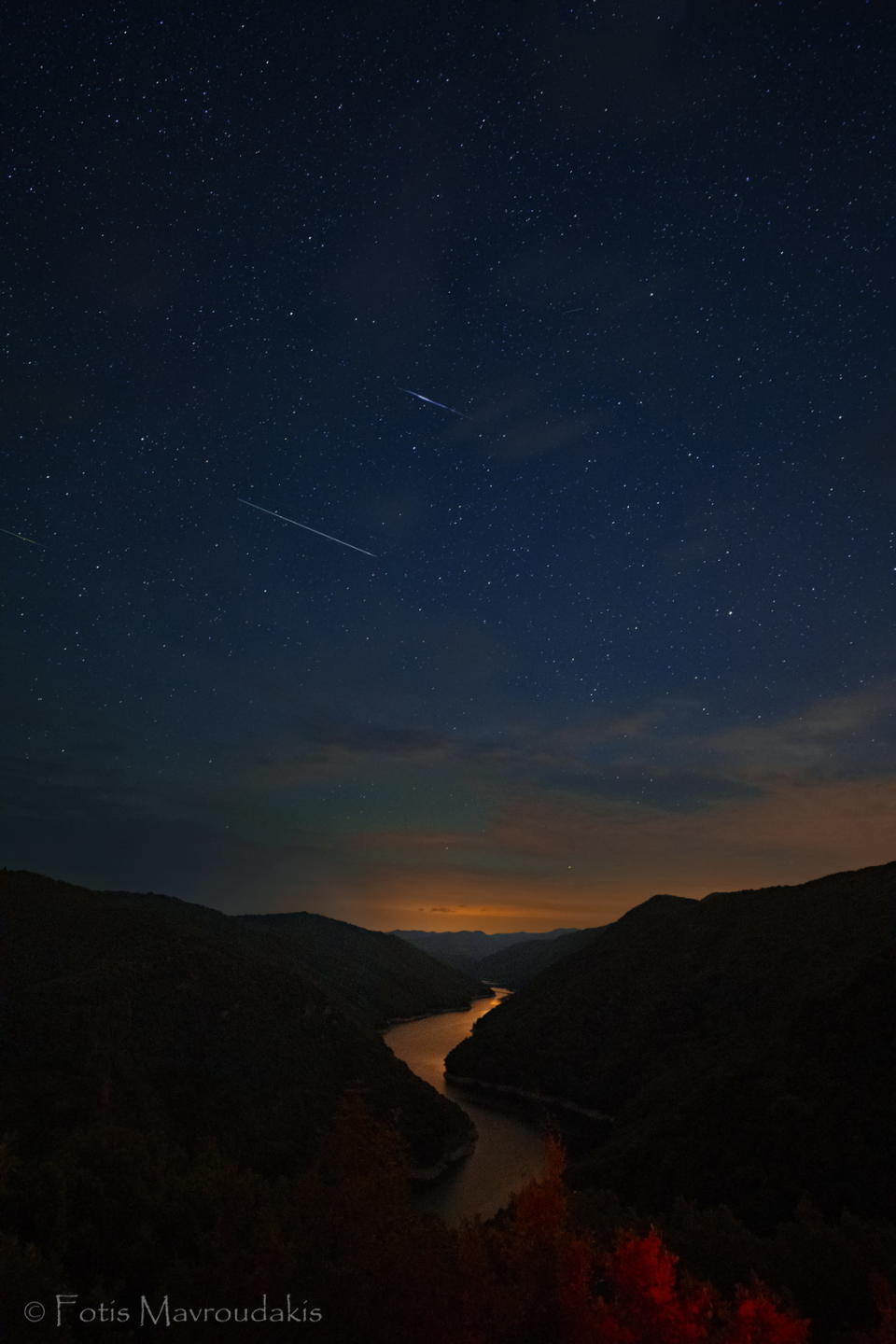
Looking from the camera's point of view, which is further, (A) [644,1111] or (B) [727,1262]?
(A) [644,1111]

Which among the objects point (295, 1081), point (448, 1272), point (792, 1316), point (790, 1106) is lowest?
point (295, 1081)

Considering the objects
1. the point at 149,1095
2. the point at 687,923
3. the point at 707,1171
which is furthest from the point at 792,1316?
the point at 687,923

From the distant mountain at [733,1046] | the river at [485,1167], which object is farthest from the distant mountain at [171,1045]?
the distant mountain at [733,1046]

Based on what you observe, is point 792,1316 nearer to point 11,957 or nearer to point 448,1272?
point 448,1272

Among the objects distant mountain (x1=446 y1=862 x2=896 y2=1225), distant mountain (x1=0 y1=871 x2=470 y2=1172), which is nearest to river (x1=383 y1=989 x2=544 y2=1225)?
distant mountain (x1=0 y1=871 x2=470 y2=1172)

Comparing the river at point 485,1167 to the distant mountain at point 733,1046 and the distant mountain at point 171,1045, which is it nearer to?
the distant mountain at point 171,1045

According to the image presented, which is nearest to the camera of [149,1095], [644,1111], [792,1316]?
[792,1316]
